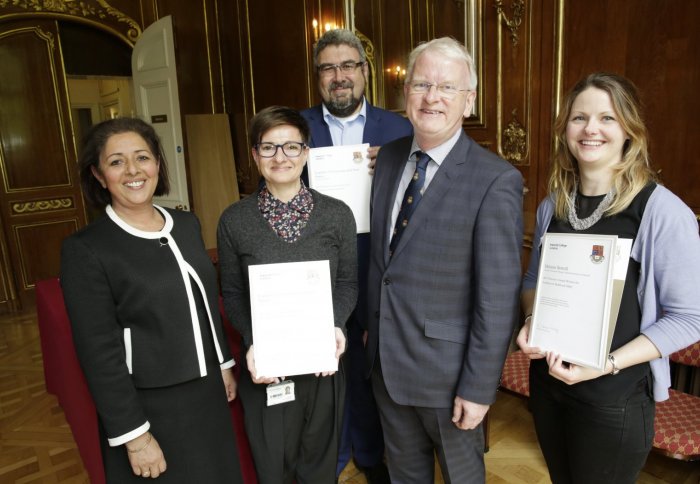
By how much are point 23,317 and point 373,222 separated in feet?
16.7

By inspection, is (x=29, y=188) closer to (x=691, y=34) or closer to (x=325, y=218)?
(x=325, y=218)

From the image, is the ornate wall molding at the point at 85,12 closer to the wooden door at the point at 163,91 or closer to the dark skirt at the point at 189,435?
the wooden door at the point at 163,91

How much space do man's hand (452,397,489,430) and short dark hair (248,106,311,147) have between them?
3.08 ft

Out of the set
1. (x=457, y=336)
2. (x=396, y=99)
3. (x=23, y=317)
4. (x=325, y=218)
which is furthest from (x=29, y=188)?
(x=457, y=336)

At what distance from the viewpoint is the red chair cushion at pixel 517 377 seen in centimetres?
230

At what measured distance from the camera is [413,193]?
4.83 feet

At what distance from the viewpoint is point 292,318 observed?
1.42 metres

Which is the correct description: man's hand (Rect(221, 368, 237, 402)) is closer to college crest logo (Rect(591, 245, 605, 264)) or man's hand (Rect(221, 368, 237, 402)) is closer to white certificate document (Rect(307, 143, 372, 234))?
white certificate document (Rect(307, 143, 372, 234))

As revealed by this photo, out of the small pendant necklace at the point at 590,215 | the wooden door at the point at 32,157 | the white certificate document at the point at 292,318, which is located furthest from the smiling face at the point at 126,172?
the wooden door at the point at 32,157

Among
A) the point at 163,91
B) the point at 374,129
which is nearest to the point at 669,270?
the point at 374,129

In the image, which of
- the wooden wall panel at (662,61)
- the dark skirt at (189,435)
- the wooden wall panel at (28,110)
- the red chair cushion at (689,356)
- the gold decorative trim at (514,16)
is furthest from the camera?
the wooden wall panel at (28,110)

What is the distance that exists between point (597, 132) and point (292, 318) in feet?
3.20

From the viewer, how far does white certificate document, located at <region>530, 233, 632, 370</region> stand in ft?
3.74

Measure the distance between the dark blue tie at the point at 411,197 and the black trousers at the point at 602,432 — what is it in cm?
59
